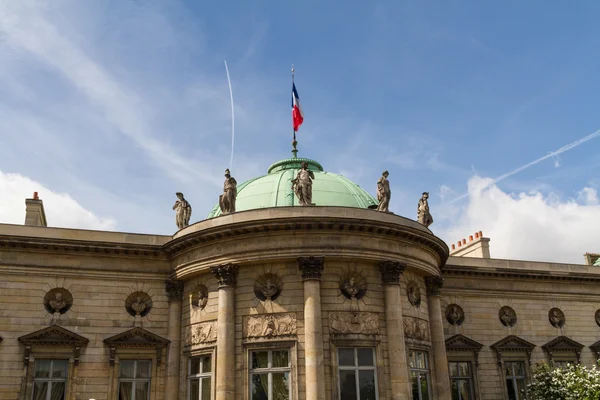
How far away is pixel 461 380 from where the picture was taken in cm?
3331

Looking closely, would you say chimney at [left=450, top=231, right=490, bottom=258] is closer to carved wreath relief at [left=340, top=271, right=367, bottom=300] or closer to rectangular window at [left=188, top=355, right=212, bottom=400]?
carved wreath relief at [left=340, top=271, right=367, bottom=300]

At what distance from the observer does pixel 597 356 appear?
121 feet

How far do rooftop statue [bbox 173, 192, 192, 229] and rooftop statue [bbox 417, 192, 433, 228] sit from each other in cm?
1190

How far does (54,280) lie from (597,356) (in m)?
31.0

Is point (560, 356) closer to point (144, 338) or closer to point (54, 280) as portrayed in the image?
point (144, 338)

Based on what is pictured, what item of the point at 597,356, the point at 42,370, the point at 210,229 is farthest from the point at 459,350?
the point at 42,370

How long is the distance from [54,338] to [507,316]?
24.6 meters

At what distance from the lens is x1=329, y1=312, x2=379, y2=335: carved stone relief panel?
2608 cm

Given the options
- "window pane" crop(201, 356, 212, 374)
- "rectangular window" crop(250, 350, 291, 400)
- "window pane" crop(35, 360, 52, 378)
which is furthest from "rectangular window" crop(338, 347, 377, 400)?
"window pane" crop(35, 360, 52, 378)

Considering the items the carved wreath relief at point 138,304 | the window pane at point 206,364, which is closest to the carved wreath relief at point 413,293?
the window pane at point 206,364

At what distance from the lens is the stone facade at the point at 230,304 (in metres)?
26.0

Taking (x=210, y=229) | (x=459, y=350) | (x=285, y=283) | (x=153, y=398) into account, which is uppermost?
(x=210, y=229)

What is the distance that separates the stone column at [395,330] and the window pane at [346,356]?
64.0 inches

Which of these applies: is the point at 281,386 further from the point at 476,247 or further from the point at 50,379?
the point at 476,247
